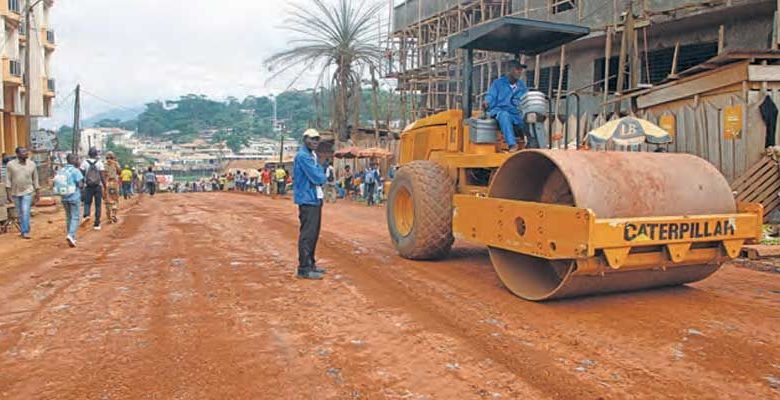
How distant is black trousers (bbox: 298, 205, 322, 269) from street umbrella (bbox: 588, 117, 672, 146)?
7347 millimetres

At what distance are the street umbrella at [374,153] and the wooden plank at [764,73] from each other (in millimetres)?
13913

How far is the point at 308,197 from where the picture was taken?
6.93 metres

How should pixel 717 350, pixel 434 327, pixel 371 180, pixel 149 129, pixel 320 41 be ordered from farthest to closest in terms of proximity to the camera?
pixel 149 129 → pixel 320 41 → pixel 371 180 → pixel 434 327 → pixel 717 350

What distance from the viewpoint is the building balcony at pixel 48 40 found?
38981mm

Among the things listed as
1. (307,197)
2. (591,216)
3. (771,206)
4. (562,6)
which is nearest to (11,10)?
(562,6)

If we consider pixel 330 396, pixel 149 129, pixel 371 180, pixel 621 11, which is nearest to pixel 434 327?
pixel 330 396

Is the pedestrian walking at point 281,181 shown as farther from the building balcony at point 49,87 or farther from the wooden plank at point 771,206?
the wooden plank at point 771,206

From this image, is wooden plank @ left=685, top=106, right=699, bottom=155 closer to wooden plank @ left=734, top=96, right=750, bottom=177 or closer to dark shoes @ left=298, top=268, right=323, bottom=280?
wooden plank @ left=734, top=96, right=750, bottom=177

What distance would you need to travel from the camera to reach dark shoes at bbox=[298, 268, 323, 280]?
676 centimetres

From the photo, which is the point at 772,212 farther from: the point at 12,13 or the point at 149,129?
the point at 149,129

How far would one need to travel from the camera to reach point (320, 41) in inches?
1095

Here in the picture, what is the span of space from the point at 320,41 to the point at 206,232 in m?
18.0

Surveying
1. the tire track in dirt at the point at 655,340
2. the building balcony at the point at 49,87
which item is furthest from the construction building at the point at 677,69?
the building balcony at the point at 49,87

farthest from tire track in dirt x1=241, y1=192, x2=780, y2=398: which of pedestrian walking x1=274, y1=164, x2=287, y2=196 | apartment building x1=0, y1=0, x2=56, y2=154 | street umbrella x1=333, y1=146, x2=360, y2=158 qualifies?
apartment building x1=0, y1=0, x2=56, y2=154
